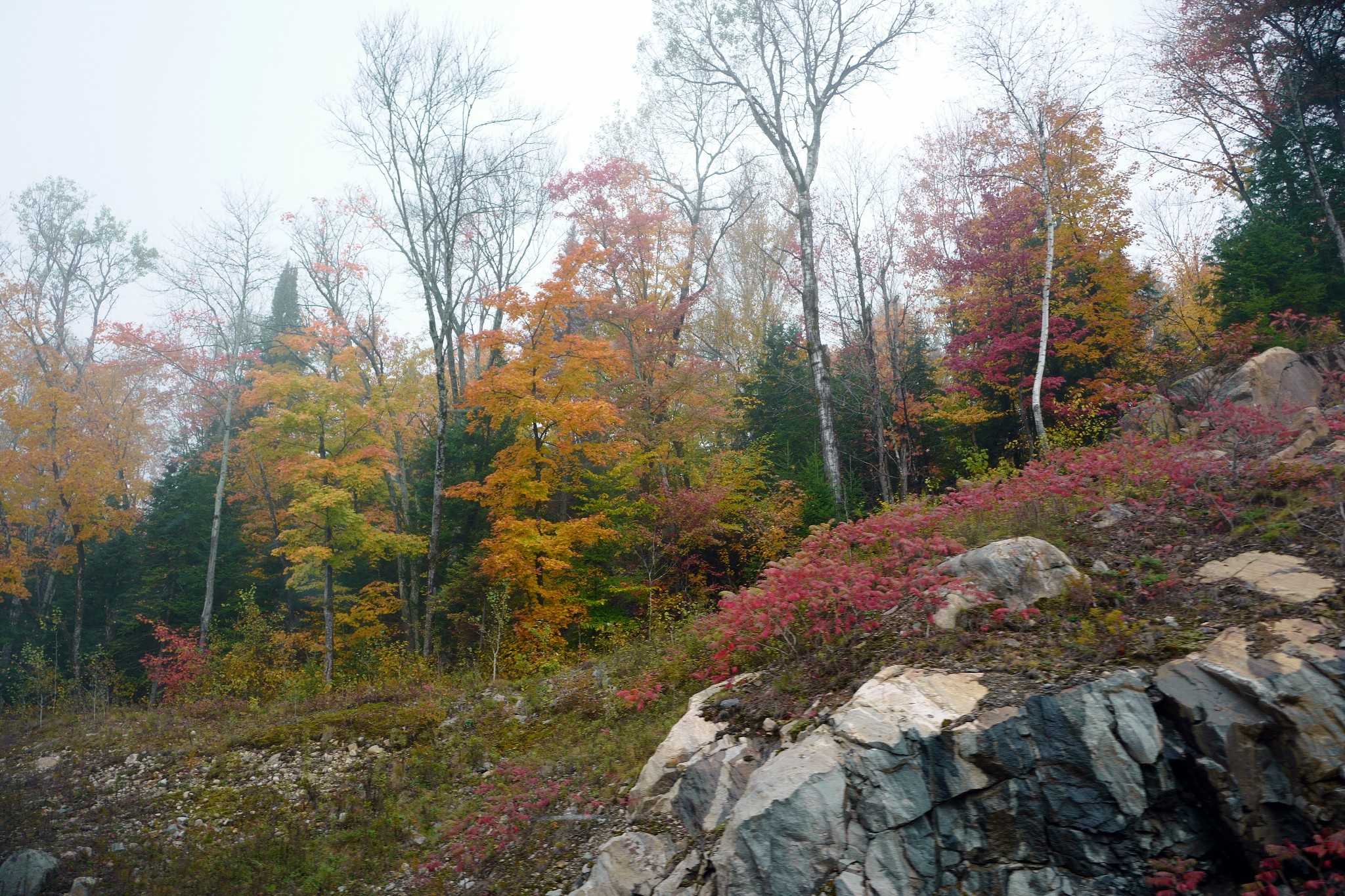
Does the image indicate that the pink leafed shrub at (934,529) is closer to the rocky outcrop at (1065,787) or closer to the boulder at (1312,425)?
the boulder at (1312,425)

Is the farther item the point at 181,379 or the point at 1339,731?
the point at 181,379

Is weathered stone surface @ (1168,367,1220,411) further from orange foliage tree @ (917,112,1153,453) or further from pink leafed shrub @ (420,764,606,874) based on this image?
pink leafed shrub @ (420,764,606,874)

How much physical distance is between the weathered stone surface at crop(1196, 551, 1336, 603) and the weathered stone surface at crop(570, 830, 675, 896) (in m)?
4.90

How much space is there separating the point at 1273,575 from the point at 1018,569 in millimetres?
1779

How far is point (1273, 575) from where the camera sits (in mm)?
5113

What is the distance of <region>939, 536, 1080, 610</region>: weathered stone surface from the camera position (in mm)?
5613

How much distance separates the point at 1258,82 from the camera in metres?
13.6

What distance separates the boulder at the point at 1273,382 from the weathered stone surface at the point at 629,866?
10171mm

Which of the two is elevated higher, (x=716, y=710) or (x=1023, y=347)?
(x=1023, y=347)

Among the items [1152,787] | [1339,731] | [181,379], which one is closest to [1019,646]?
[1152,787]

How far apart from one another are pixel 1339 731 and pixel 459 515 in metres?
15.2

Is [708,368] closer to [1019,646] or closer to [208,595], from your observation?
[1019,646]

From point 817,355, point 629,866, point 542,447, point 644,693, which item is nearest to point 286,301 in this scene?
point 542,447

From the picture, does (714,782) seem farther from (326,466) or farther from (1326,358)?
(326,466)
